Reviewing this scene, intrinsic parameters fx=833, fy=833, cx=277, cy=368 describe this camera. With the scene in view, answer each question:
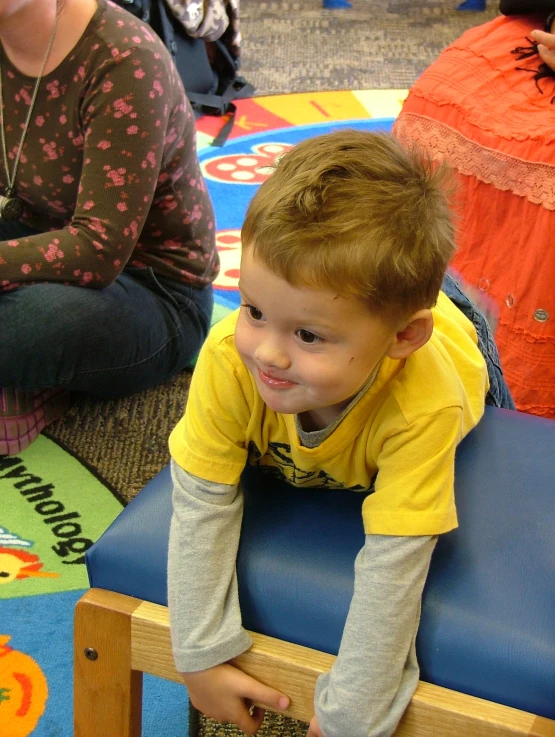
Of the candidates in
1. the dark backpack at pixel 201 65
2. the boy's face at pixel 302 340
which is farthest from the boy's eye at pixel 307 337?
the dark backpack at pixel 201 65

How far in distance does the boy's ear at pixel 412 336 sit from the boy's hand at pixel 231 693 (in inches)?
11.4

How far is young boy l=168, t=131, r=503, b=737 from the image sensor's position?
1.89 ft

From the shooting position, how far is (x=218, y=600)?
68 centimetres

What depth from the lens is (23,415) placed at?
1.26 m

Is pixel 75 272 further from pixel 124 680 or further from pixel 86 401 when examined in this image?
pixel 124 680

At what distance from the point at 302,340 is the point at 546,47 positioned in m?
0.91

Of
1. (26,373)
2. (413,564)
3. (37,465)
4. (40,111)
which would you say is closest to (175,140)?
(40,111)

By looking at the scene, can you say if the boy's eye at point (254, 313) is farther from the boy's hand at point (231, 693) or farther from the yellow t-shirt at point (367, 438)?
the boy's hand at point (231, 693)

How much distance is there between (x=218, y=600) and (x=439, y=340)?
31cm

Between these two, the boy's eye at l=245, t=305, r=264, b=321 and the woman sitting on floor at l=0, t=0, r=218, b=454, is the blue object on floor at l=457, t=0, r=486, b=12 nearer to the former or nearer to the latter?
the woman sitting on floor at l=0, t=0, r=218, b=454

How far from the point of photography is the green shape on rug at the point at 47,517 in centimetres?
105

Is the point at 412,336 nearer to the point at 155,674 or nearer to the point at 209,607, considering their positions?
the point at 209,607

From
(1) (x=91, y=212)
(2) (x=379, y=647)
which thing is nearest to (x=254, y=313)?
(2) (x=379, y=647)

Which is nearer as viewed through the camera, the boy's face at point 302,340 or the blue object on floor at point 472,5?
the boy's face at point 302,340
